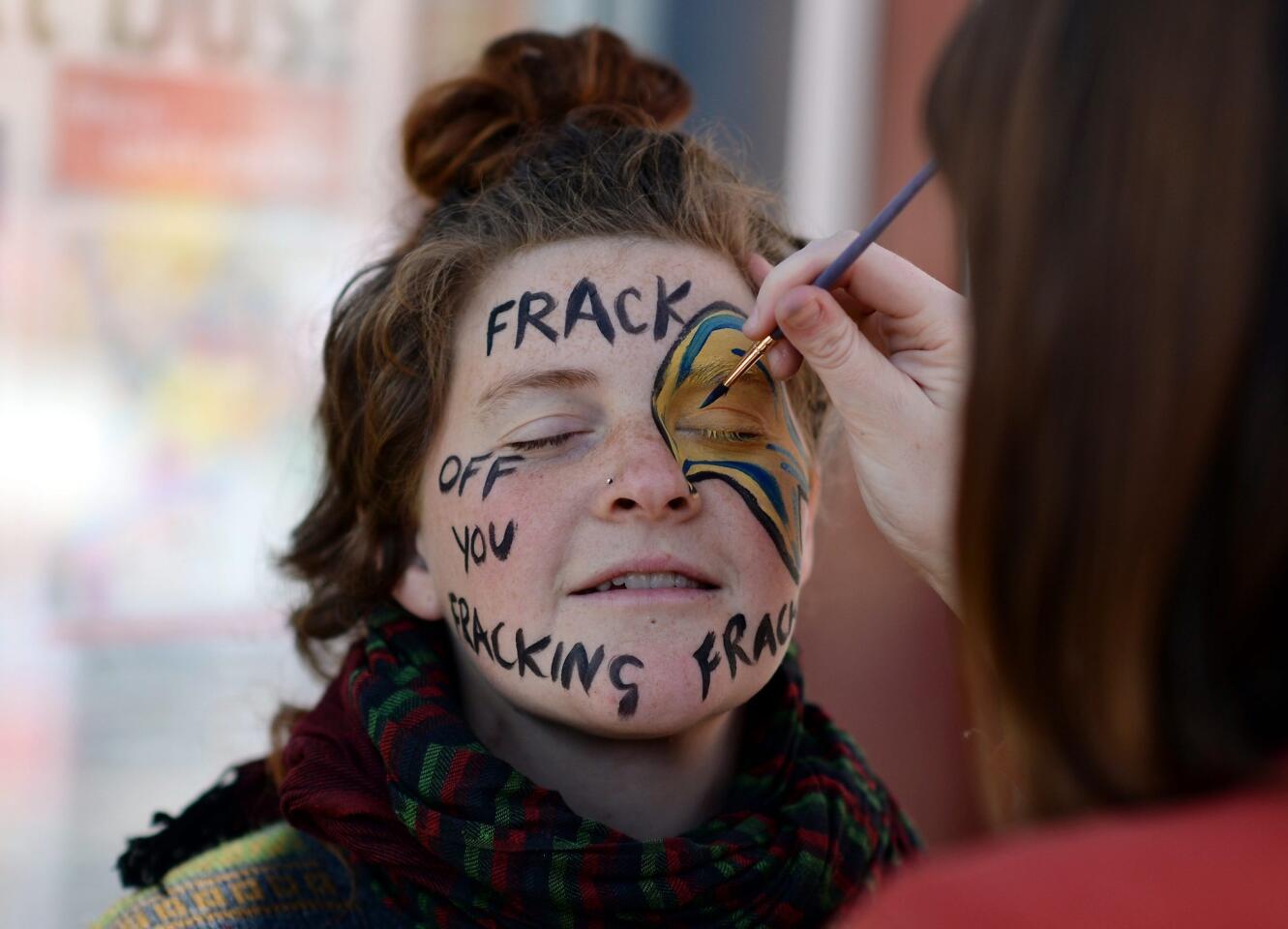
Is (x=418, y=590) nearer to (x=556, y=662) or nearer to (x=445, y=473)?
(x=445, y=473)

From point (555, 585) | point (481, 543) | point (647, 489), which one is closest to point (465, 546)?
point (481, 543)

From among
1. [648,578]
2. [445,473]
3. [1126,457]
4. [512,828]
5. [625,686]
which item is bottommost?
[512,828]

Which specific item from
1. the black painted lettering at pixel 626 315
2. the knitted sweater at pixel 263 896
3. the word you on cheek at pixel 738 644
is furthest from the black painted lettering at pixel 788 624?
the knitted sweater at pixel 263 896

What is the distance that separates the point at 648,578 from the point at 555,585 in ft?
0.33

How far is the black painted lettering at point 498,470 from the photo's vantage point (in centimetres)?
154

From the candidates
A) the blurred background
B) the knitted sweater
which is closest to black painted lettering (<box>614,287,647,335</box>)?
the knitted sweater

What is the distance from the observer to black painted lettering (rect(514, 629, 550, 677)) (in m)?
Result: 1.47

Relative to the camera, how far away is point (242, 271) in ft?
8.69

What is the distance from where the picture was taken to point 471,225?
168cm

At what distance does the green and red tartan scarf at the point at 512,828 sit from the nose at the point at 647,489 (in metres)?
0.30

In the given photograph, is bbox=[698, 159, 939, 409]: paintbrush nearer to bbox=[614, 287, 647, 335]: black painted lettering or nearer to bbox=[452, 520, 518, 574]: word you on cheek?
bbox=[614, 287, 647, 335]: black painted lettering

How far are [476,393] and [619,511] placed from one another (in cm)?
24

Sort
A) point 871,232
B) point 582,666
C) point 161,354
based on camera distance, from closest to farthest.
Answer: point 871,232 < point 582,666 < point 161,354

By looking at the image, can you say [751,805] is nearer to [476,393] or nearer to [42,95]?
[476,393]
